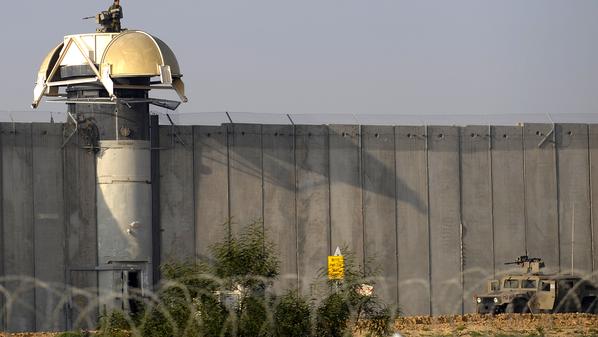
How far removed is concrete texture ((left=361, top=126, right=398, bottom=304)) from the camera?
50562 millimetres

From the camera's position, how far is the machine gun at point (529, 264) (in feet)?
152

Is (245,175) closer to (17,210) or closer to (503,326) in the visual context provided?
(17,210)

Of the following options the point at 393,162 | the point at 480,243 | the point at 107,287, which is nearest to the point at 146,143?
the point at 107,287

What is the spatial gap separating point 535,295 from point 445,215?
304 inches

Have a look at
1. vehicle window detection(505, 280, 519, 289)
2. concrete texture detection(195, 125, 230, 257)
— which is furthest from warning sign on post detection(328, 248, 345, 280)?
concrete texture detection(195, 125, 230, 257)

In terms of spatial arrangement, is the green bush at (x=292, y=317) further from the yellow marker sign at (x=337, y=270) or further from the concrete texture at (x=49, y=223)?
the concrete texture at (x=49, y=223)

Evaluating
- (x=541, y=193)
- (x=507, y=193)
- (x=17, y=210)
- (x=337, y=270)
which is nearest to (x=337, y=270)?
(x=337, y=270)

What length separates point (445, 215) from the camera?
169 ft

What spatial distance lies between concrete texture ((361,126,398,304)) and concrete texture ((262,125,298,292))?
2.64m

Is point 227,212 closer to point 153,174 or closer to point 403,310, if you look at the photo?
point 153,174

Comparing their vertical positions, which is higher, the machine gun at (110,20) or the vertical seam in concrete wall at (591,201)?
the machine gun at (110,20)

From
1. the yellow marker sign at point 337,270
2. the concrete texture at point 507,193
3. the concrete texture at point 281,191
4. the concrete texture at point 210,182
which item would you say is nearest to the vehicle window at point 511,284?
the yellow marker sign at point 337,270

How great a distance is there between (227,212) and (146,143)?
4140 mm

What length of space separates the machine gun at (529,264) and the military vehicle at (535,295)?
9 centimetres
